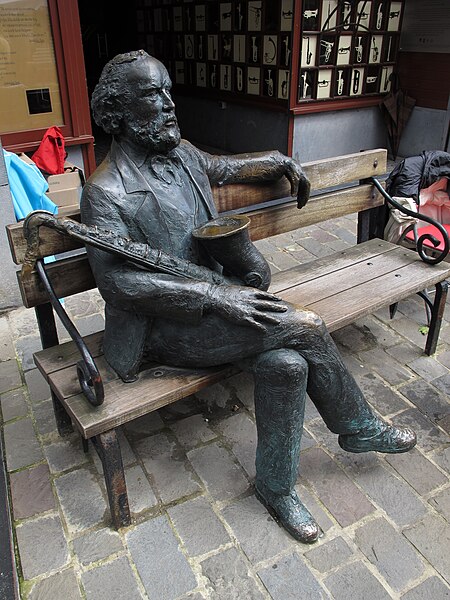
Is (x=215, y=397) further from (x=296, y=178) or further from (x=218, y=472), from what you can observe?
(x=296, y=178)

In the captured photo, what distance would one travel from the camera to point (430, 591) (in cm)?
208

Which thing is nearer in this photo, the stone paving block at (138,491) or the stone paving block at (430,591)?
the stone paving block at (430,591)

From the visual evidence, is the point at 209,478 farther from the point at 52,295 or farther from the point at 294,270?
the point at 294,270

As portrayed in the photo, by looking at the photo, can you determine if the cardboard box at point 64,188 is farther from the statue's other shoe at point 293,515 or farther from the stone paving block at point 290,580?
the stone paving block at point 290,580

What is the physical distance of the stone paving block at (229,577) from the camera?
6.82 ft

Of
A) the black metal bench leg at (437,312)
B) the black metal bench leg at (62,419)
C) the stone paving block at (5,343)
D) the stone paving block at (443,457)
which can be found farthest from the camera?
the stone paving block at (5,343)

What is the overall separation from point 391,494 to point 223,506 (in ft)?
2.47

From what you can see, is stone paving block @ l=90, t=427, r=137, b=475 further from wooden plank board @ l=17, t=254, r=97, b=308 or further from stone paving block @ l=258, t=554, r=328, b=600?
stone paving block @ l=258, t=554, r=328, b=600

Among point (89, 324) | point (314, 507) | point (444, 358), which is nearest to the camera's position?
point (314, 507)

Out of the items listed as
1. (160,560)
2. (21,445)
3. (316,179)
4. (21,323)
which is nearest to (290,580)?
(160,560)

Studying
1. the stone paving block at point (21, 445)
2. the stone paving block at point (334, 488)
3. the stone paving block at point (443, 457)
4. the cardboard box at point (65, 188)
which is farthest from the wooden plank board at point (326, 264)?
the cardboard box at point (65, 188)

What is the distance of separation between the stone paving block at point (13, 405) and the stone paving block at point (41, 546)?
2.55 ft

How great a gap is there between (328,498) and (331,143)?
20.0 feet

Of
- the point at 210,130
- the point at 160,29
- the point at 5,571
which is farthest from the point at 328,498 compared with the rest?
the point at 160,29
